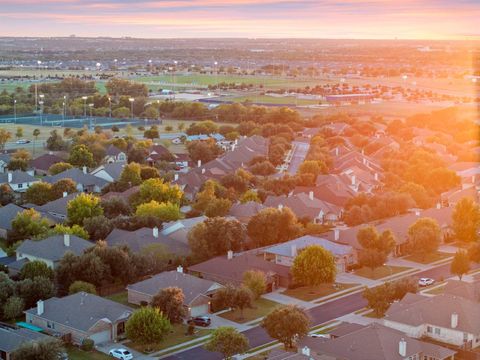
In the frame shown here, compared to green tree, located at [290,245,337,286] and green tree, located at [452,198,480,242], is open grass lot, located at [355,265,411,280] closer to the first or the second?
green tree, located at [290,245,337,286]

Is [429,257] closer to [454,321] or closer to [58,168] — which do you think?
[454,321]

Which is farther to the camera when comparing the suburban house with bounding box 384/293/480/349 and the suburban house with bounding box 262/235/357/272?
the suburban house with bounding box 262/235/357/272

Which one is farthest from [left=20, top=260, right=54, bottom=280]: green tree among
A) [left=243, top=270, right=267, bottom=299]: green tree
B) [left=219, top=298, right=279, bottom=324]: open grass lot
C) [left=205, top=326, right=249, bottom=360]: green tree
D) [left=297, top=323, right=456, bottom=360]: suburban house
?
[left=297, top=323, right=456, bottom=360]: suburban house

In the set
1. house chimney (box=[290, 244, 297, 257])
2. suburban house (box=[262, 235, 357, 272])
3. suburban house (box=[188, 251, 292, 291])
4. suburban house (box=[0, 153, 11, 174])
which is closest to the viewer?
suburban house (box=[188, 251, 292, 291])

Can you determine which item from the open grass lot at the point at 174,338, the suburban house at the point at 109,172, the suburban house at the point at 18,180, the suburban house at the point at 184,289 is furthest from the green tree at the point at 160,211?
the suburban house at the point at 18,180

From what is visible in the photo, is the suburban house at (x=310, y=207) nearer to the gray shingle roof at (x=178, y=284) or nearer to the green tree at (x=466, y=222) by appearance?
the green tree at (x=466, y=222)

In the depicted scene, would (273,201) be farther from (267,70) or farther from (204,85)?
(267,70)
